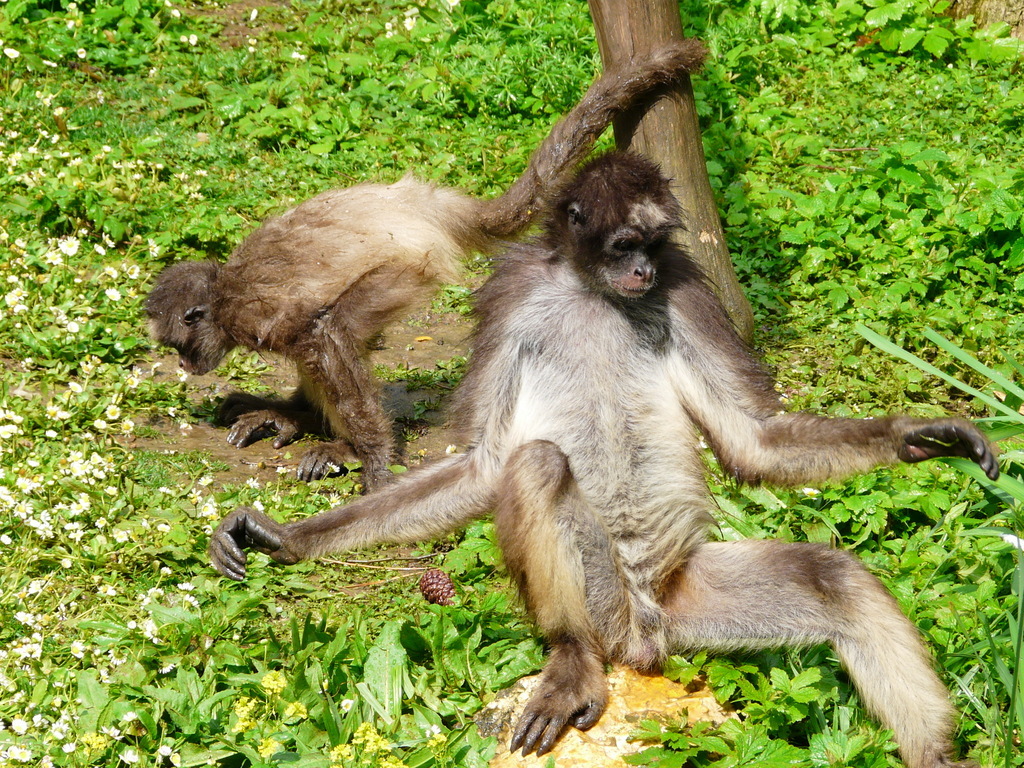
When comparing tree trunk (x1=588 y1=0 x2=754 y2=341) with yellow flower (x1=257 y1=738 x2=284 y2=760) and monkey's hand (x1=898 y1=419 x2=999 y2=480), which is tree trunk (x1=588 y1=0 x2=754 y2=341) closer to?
monkey's hand (x1=898 y1=419 x2=999 y2=480)

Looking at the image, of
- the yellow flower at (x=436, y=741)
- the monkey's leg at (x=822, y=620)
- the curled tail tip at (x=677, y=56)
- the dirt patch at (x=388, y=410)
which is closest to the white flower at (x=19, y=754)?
the yellow flower at (x=436, y=741)

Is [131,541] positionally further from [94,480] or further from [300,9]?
[300,9]

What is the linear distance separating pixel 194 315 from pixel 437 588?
2938 mm

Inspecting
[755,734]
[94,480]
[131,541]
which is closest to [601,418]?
[755,734]

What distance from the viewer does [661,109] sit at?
684cm

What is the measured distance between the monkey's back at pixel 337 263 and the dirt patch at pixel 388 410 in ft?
1.94

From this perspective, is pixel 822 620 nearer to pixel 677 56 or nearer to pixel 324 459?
pixel 677 56

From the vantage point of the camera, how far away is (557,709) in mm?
4477

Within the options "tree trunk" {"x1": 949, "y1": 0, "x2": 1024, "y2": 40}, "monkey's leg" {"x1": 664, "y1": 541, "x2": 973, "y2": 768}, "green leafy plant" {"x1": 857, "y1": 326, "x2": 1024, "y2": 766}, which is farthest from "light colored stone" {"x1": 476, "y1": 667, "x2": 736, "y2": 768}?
"tree trunk" {"x1": 949, "y1": 0, "x2": 1024, "y2": 40}

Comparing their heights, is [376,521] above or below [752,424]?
below

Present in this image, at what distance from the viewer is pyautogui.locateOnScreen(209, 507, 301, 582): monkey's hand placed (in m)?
4.84

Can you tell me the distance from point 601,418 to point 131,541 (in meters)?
2.54

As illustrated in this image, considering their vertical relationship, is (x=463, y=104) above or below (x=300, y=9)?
below

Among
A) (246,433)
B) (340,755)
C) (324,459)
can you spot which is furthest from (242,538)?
(246,433)
